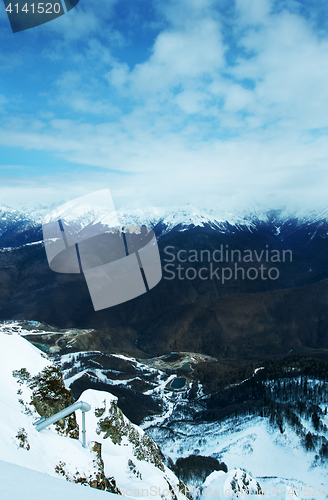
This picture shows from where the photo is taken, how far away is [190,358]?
86.8m

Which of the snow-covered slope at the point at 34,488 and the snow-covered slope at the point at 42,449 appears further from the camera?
the snow-covered slope at the point at 42,449

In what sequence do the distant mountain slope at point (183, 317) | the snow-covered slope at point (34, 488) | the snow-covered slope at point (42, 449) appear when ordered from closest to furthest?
the snow-covered slope at point (34, 488) → the snow-covered slope at point (42, 449) → the distant mountain slope at point (183, 317)

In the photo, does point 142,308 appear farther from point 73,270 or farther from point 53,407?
point 53,407

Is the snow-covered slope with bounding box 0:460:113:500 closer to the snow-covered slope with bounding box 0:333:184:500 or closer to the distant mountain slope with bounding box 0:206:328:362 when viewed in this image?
the snow-covered slope with bounding box 0:333:184:500

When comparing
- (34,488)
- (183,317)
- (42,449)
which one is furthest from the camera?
(183,317)

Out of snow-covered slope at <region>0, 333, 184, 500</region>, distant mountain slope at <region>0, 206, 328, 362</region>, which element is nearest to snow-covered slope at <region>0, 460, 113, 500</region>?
snow-covered slope at <region>0, 333, 184, 500</region>

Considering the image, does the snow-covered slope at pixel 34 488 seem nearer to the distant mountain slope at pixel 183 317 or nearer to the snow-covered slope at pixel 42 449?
the snow-covered slope at pixel 42 449

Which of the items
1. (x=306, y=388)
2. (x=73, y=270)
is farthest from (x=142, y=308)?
(x=306, y=388)

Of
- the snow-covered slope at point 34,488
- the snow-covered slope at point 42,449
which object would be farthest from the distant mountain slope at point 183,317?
the snow-covered slope at point 34,488

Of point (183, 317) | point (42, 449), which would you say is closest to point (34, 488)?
point (42, 449)

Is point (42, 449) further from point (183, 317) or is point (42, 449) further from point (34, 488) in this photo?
point (183, 317)

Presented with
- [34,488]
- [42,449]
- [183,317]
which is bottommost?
[183,317]

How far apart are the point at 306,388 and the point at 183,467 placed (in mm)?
27918

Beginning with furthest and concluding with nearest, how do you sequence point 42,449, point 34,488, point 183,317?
point 183,317, point 42,449, point 34,488
